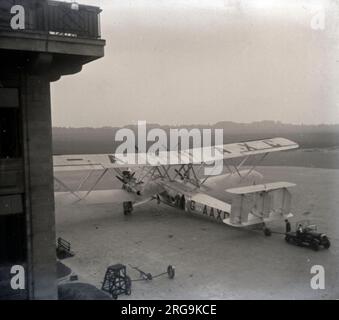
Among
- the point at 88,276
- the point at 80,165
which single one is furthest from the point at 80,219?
the point at 88,276

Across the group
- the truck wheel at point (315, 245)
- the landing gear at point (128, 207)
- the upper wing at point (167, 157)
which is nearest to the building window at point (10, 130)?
the upper wing at point (167, 157)

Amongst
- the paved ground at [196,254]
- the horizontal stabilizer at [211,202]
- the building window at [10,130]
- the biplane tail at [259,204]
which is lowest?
the paved ground at [196,254]

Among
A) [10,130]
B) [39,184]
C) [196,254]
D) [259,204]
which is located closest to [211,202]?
[259,204]

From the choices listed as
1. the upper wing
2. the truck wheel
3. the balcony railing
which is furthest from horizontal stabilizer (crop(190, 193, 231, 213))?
the balcony railing

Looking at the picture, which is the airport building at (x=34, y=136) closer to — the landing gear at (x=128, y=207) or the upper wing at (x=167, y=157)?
the upper wing at (x=167, y=157)

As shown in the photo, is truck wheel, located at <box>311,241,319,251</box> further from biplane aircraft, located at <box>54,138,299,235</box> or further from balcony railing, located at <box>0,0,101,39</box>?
balcony railing, located at <box>0,0,101,39</box>

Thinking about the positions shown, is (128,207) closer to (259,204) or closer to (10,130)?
(259,204)
